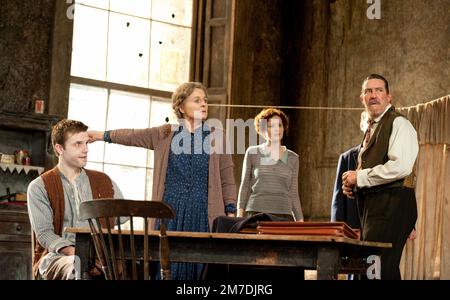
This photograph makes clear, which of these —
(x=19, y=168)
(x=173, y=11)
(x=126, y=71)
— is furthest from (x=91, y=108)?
(x=173, y=11)

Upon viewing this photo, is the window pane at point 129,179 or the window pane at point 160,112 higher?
the window pane at point 160,112

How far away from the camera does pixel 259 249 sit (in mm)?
3752

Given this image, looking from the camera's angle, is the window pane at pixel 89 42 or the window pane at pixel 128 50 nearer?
the window pane at pixel 89 42

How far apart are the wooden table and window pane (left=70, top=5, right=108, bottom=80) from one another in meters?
4.57

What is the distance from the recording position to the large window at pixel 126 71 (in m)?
8.32

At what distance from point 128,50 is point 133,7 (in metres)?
0.41

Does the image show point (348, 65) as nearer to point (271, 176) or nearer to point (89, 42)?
point (89, 42)

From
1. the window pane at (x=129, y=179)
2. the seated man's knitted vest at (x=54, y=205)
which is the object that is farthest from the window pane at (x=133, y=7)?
the seated man's knitted vest at (x=54, y=205)

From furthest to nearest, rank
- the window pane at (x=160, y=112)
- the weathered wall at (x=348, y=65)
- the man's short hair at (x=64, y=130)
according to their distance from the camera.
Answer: the window pane at (x=160, y=112)
the weathered wall at (x=348, y=65)
the man's short hair at (x=64, y=130)

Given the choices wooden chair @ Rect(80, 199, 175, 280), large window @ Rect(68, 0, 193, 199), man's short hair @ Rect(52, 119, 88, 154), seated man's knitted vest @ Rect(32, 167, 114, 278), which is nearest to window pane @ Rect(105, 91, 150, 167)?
large window @ Rect(68, 0, 193, 199)

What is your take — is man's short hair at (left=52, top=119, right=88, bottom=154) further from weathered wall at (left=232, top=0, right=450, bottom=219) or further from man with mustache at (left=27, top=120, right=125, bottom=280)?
weathered wall at (left=232, top=0, right=450, bottom=219)

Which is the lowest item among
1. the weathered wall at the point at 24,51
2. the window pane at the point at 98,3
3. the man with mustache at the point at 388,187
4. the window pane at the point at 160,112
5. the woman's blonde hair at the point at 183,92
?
the man with mustache at the point at 388,187

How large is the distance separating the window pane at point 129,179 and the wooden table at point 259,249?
14.7ft

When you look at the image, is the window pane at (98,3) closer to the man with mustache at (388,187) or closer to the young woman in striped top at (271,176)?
the young woman in striped top at (271,176)
